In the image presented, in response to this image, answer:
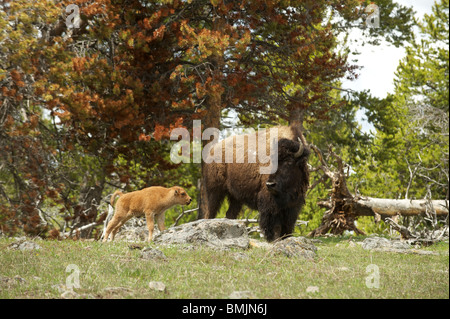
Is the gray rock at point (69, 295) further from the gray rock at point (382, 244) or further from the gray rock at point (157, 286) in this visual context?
the gray rock at point (382, 244)

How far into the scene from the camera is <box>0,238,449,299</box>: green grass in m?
5.24

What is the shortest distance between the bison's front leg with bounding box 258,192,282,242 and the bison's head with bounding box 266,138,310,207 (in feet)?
0.72

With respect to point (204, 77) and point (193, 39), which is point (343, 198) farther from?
point (193, 39)

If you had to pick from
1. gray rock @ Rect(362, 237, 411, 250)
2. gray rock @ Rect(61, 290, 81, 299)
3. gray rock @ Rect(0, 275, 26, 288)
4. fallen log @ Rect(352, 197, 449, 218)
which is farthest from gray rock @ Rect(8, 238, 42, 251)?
fallen log @ Rect(352, 197, 449, 218)

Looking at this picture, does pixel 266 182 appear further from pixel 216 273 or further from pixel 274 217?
pixel 216 273

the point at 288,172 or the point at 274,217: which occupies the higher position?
the point at 288,172

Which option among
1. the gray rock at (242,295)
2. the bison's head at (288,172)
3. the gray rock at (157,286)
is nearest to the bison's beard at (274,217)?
the bison's head at (288,172)

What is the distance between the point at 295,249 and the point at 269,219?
262 cm

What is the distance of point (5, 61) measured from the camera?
13.5 metres

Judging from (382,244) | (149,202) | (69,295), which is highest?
(149,202)

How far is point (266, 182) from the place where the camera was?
1003cm

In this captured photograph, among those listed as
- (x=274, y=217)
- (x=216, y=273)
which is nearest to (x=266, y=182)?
(x=274, y=217)

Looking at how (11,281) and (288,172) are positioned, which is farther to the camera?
(288,172)
